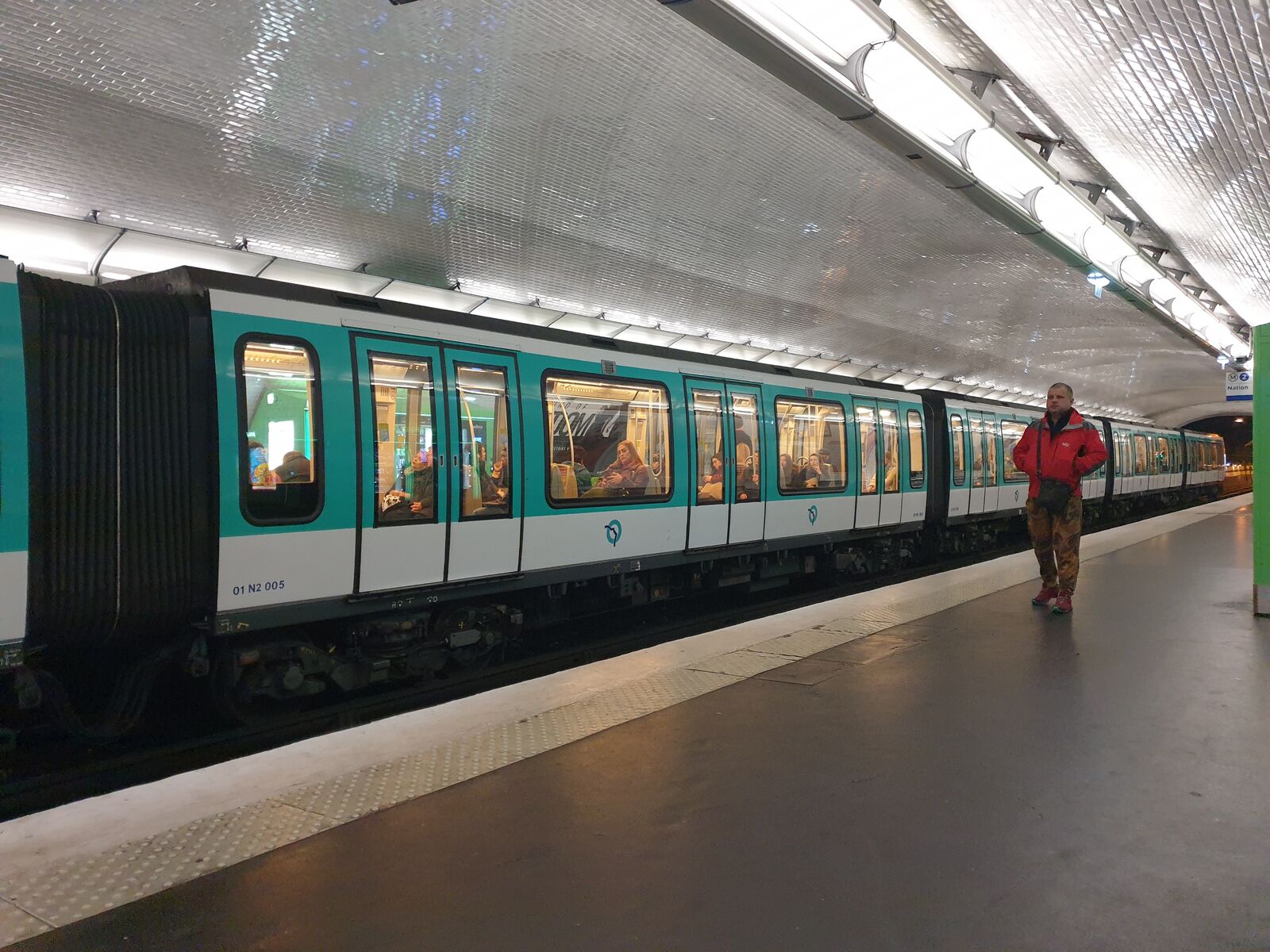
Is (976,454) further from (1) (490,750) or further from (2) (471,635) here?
(1) (490,750)

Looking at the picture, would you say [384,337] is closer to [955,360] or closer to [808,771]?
[808,771]

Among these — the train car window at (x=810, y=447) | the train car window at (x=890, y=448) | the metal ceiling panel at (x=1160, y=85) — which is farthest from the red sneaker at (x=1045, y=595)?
the train car window at (x=890, y=448)

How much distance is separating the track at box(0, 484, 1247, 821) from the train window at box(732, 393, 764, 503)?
147 cm

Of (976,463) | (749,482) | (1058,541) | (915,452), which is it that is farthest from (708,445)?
(976,463)

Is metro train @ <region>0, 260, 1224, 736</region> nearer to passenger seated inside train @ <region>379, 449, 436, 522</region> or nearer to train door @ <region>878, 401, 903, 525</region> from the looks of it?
passenger seated inside train @ <region>379, 449, 436, 522</region>

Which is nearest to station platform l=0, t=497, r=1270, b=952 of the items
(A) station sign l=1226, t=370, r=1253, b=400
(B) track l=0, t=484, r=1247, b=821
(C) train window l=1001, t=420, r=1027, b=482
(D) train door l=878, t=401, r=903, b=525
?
(B) track l=0, t=484, r=1247, b=821

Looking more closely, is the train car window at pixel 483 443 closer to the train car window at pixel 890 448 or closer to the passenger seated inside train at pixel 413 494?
the passenger seated inside train at pixel 413 494

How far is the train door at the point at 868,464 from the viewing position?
Answer: 12453mm

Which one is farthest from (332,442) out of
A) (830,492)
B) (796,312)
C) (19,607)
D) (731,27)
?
(796,312)

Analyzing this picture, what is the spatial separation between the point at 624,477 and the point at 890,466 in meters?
6.19

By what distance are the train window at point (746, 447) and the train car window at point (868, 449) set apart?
105 inches

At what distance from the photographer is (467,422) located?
702 centimetres

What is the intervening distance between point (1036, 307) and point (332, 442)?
61.6 ft

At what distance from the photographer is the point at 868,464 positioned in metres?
12.6
